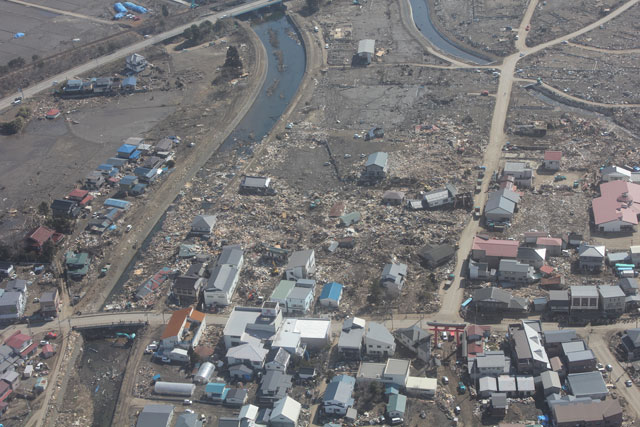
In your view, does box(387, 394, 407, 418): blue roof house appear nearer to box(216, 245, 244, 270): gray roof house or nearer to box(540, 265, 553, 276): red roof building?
box(540, 265, 553, 276): red roof building

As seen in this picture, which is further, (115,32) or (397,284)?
(115,32)

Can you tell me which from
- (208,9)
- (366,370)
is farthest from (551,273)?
(208,9)

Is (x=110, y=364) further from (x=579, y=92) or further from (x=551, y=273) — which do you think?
(x=579, y=92)

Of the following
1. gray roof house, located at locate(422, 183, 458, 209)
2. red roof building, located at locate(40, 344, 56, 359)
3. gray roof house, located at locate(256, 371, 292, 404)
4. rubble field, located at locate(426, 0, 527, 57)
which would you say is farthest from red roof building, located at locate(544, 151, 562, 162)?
red roof building, located at locate(40, 344, 56, 359)

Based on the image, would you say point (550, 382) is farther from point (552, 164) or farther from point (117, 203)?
point (117, 203)

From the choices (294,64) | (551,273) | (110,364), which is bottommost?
(110,364)

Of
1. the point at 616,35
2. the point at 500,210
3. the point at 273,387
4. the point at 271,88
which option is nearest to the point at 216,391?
the point at 273,387
